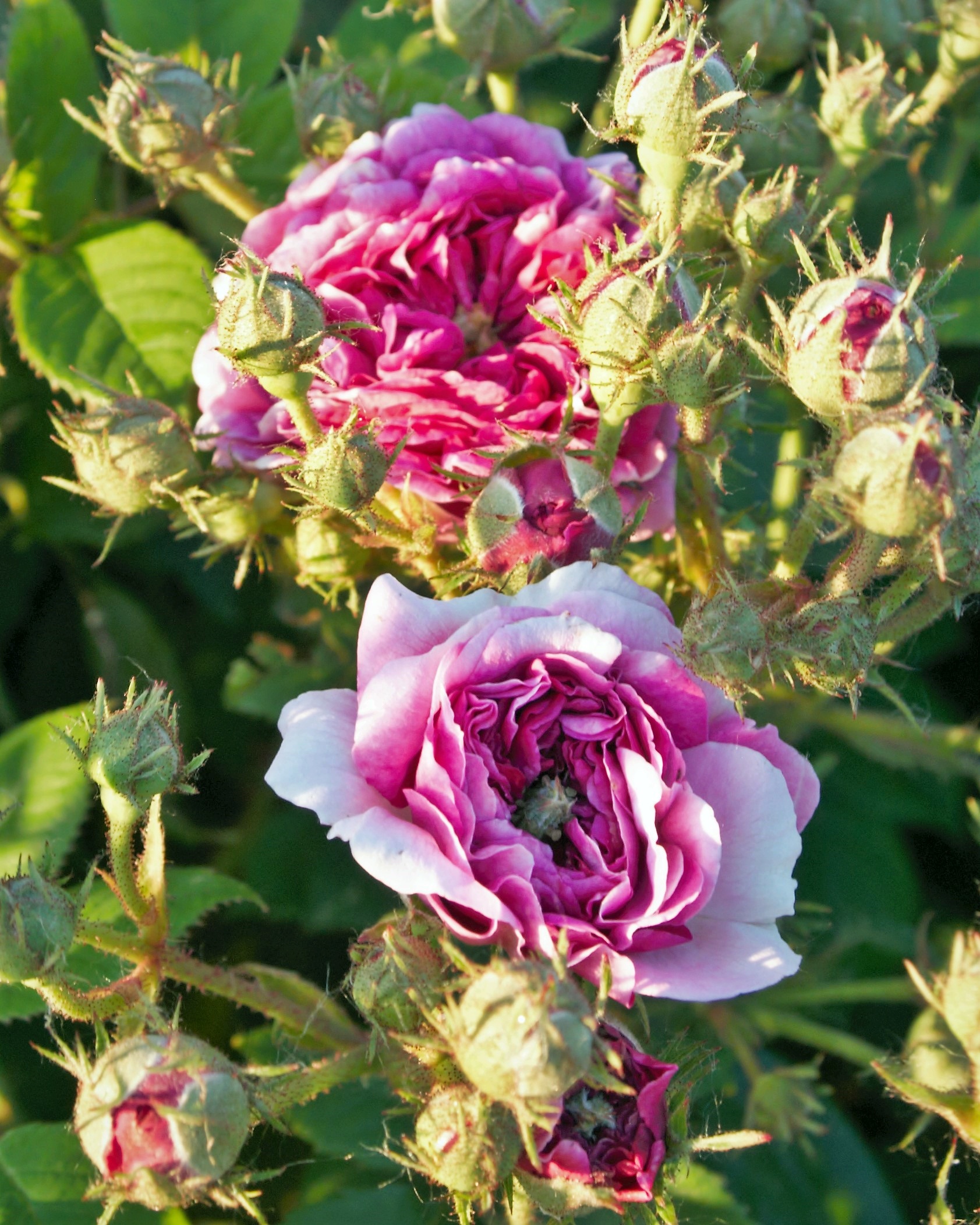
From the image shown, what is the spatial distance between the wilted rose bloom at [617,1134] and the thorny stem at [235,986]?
285 millimetres

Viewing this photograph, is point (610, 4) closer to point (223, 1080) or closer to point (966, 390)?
point (966, 390)

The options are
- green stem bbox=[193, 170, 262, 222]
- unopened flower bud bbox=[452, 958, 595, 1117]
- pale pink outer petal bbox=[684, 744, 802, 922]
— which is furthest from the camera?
green stem bbox=[193, 170, 262, 222]

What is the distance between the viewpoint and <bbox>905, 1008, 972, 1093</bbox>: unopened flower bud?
1396 millimetres

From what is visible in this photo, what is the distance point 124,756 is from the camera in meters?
1.24

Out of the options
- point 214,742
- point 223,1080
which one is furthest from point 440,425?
point 214,742

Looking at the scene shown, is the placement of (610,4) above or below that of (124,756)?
above

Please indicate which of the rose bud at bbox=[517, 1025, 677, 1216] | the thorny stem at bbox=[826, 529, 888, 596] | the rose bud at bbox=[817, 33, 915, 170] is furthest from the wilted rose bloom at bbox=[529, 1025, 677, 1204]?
the rose bud at bbox=[817, 33, 915, 170]

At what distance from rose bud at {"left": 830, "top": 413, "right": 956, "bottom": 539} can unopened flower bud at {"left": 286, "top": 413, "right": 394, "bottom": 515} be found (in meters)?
0.47

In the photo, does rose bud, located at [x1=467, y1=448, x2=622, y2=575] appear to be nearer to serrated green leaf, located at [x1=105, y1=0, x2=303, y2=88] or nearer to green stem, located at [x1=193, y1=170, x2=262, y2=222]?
green stem, located at [x1=193, y1=170, x2=262, y2=222]

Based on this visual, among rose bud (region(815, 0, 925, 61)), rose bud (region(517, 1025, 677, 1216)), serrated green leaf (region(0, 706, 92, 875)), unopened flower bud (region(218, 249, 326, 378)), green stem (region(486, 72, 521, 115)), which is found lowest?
serrated green leaf (region(0, 706, 92, 875))

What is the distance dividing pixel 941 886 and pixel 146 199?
1920mm

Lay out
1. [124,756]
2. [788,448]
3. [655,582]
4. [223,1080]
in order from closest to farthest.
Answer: [223,1080] < [124,756] < [655,582] < [788,448]

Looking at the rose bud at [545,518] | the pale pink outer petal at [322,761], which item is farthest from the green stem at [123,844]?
the rose bud at [545,518]

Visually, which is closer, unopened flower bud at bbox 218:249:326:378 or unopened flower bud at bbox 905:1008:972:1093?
unopened flower bud at bbox 218:249:326:378
